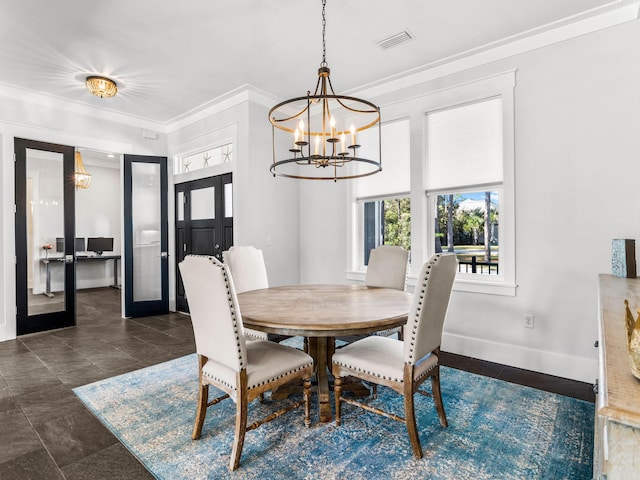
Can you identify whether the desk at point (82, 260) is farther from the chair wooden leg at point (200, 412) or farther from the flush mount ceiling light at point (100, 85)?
the chair wooden leg at point (200, 412)

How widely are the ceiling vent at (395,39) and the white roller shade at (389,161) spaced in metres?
0.89

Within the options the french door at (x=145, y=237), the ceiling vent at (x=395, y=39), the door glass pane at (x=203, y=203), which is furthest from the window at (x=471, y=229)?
the french door at (x=145, y=237)

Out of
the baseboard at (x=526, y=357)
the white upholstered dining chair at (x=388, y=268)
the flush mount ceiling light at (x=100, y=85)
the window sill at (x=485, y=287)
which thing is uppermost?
the flush mount ceiling light at (x=100, y=85)

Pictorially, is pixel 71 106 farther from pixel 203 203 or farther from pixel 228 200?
pixel 228 200

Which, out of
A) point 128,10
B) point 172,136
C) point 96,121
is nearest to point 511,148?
point 128,10

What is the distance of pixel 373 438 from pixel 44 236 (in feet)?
15.3

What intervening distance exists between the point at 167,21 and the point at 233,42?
567 millimetres

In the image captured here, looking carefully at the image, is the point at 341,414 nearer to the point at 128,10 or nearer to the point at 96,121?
the point at 128,10

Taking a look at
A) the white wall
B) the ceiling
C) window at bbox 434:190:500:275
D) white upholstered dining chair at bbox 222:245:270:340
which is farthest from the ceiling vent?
white upholstered dining chair at bbox 222:245:270:340

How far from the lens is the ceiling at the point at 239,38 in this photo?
269cm

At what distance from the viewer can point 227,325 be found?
1.83m

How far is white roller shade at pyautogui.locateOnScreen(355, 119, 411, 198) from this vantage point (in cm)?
395

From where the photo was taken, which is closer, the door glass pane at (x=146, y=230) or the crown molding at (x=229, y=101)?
the crown molding at (x=229, y=101)

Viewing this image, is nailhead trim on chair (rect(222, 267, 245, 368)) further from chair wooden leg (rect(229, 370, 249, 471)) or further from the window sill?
the window sill
